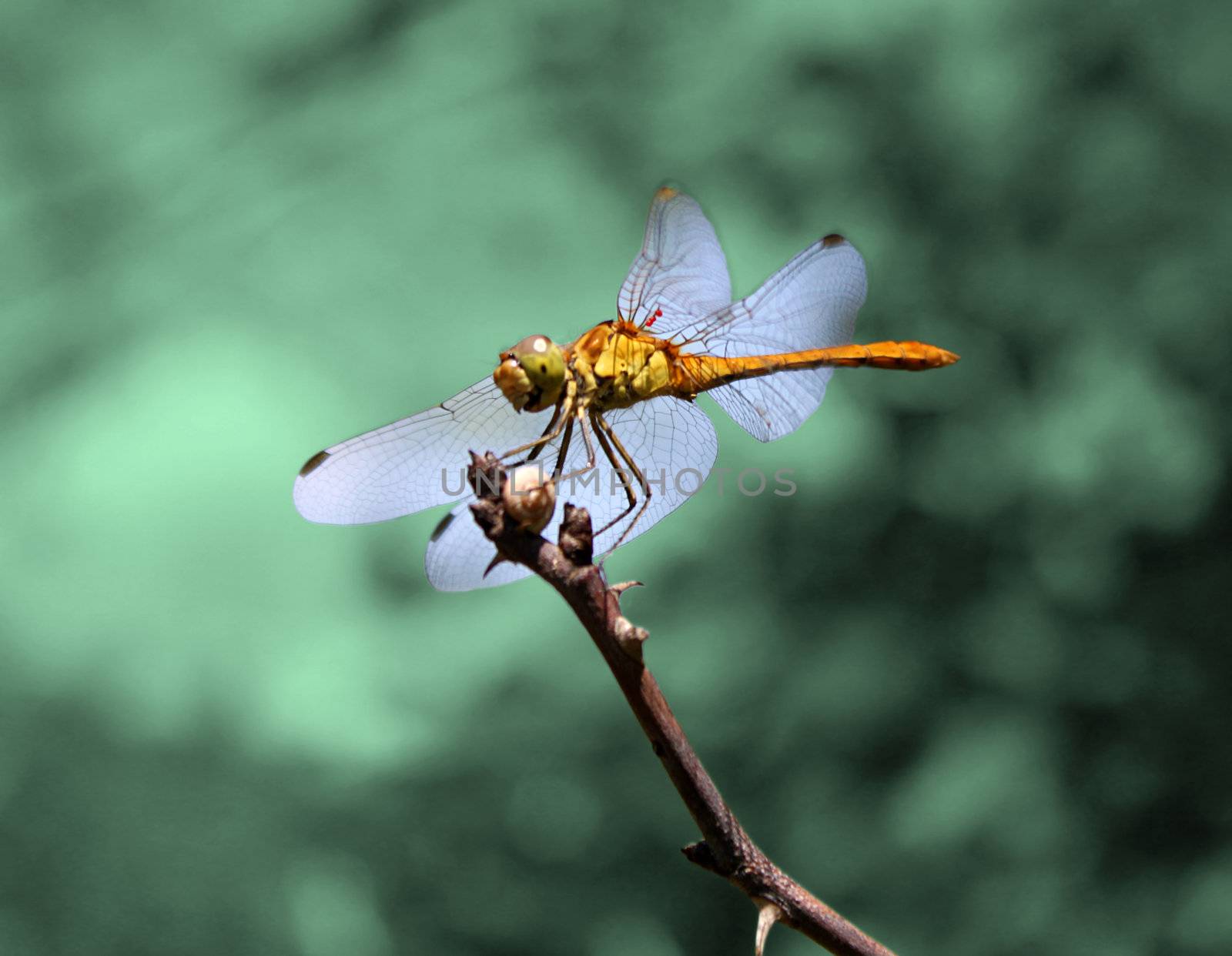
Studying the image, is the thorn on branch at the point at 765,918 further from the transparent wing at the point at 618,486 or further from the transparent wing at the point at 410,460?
the transparent wing at the point at 410,460

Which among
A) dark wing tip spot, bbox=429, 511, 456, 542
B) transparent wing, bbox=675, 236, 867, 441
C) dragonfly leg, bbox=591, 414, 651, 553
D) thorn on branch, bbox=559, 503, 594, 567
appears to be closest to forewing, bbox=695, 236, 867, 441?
transparent wing, bbox=675, 236, 867, 441

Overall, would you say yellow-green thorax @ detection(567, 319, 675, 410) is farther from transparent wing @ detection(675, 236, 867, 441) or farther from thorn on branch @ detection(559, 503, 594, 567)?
thorn on branch @ detection(559, 503, 594, 567)

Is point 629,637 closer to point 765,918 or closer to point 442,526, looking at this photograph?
point 765,918

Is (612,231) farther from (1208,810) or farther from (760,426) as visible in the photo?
(1208,810)

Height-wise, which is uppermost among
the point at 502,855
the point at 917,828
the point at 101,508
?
the point at 101,508

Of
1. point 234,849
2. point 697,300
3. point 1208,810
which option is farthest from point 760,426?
point 1208,810

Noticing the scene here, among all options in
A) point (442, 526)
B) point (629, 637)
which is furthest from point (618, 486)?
point (629, 637)

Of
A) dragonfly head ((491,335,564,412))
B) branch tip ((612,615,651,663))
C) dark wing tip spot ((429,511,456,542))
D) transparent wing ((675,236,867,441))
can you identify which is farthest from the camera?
transparent wing ((675,236,867,441))
